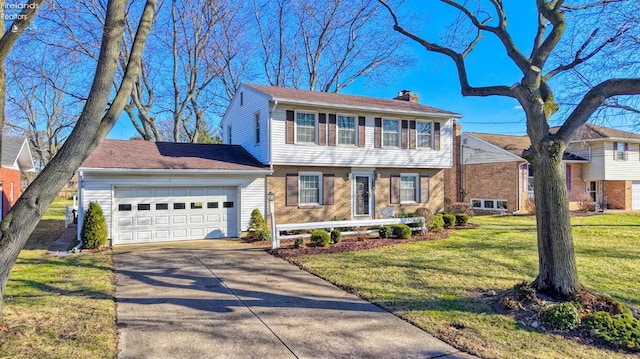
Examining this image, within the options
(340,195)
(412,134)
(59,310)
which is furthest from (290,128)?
(59,310)

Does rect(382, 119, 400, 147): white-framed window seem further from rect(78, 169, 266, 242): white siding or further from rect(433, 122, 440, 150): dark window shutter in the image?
rect(78, 169, 266, 242): white siding

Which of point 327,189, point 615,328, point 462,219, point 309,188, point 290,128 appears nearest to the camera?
point 615,328

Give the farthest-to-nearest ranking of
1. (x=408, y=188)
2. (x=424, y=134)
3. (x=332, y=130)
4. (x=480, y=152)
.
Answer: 1. (x=480, y=152)
2. (x=408, y=188)
3. (x=424, y=134)
4. (x=332, y=130)

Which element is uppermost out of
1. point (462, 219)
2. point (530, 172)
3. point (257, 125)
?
point (257, 125)

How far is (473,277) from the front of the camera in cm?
830

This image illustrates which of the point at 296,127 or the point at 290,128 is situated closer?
the point at 290,128

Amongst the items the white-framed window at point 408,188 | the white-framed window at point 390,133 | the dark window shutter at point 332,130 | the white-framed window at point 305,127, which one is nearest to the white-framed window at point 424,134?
the white-framed window at point 390,133

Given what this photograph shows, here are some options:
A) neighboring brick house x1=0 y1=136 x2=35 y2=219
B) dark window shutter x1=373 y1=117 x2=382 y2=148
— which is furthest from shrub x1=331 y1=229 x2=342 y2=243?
neighboring brick house x1=0 y1=136 x2=35 y2=219

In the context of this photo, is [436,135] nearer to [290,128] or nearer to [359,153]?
[359,153]

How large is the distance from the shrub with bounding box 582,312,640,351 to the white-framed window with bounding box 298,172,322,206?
11.2 metres

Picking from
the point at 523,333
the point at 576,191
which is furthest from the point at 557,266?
the point at 576,191

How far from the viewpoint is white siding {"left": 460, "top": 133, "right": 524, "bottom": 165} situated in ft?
74.4

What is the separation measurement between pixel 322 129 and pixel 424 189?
241 inches

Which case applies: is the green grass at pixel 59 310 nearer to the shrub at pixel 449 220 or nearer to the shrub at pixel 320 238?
the shrub at pixel 320 238
